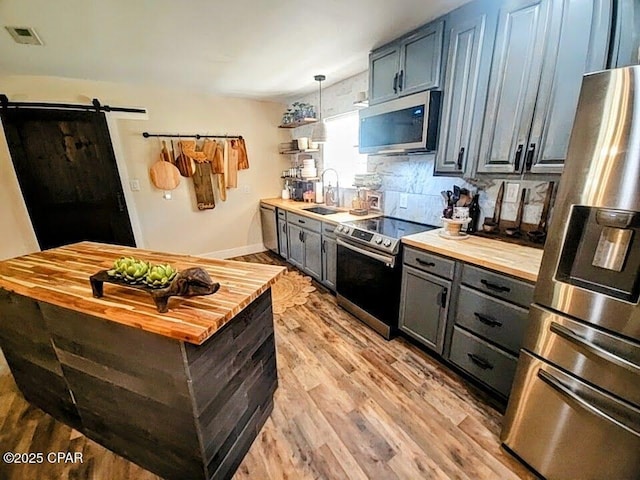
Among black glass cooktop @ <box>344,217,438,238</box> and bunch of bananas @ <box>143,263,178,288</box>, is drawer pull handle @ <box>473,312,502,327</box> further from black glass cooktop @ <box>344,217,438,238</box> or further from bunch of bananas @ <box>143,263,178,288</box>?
bunch of bananas @ <box>143,263,178,288</box>

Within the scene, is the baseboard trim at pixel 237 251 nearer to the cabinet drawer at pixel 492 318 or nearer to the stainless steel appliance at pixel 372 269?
the stainless steel appliance at pixel 372 269

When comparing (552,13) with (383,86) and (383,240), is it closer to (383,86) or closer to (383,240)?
(383,86)

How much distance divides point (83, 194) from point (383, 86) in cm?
355

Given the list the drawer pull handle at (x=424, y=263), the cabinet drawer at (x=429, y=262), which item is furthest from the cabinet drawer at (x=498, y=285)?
the drawer pull handle at (x=424, y=263)

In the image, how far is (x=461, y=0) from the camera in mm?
1646

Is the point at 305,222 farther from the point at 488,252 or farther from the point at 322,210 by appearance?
the point at 488,252

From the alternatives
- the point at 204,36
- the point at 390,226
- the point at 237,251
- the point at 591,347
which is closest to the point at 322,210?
the point at 390,226

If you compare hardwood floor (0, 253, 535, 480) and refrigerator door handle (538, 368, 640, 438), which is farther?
hardwood floor (0, 253, 535, 480)

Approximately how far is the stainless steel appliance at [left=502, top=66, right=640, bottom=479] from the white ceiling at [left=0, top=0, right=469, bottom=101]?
133 centimetres

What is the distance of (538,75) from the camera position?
4.70 feet

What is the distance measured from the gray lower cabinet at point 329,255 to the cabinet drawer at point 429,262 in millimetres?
921

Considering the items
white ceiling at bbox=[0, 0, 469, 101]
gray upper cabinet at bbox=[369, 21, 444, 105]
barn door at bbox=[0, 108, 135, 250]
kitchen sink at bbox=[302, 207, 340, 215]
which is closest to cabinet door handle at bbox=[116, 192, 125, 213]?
barn door at bbox=[0, 108, 135, 250]

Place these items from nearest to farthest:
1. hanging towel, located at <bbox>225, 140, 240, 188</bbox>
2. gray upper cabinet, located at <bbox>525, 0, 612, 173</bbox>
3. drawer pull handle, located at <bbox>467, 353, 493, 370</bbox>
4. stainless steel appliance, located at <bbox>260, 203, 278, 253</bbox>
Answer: gray upper cabinet, located at <bbox>525, 0, 612, 173</bbox> → drawer pull handle, located at <bbox>467, 353, 493, 370</bbox> → hanging towel, located at <bbox>225, 140, 240, 188</bbox> → stainless steel appliance, located at <bbox>260, 203, 278, 253</bbox>

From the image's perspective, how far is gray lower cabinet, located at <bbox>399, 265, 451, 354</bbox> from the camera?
71.7 inches
